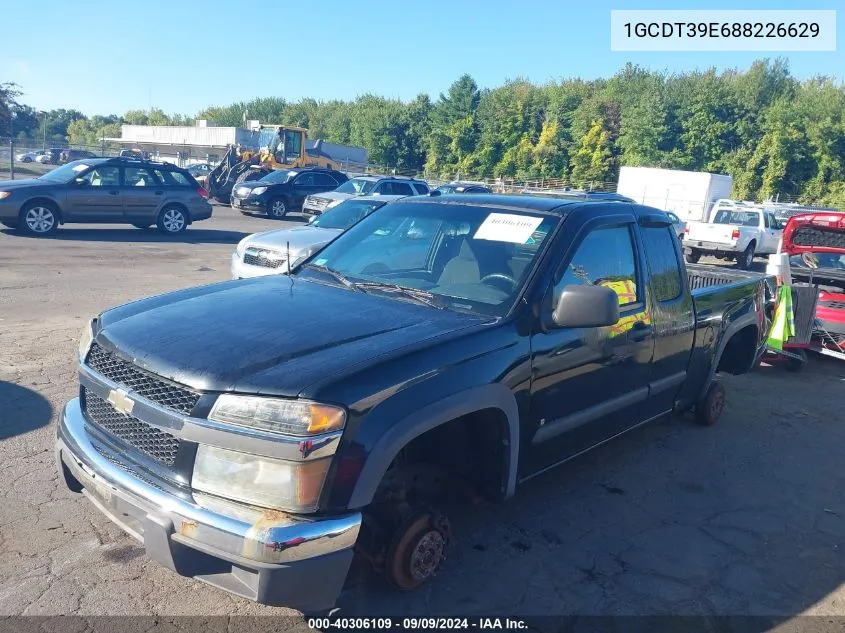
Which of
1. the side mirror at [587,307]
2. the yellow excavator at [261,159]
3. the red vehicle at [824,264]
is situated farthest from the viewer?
Result: the yellow excavator at [261,159]

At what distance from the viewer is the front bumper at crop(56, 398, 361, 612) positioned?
241 cm

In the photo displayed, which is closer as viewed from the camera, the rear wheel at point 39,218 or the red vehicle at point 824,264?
→ the red vehicle at point 824,264

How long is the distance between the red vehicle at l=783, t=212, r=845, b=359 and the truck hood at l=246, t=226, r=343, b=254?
5.72 meters

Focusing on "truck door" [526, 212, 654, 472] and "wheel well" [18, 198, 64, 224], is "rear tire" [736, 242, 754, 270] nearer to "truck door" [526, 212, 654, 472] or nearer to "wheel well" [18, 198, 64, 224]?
"truck door" [526, 212, 654, 472]

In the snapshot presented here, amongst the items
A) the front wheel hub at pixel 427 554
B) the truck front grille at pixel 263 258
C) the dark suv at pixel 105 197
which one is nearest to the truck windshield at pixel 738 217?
the dark suv at pixel 105 197

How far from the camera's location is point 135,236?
52.3ft

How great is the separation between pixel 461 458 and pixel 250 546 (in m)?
1.25

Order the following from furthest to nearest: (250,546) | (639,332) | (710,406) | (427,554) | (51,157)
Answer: (51,157) → (710,406) → (639,332) → (427,554) → (250,546)

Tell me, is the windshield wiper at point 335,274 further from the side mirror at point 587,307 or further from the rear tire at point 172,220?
the rear tire at point 172,220

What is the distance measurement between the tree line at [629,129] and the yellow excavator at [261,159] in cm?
2638

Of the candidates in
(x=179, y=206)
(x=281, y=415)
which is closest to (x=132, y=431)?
(x=281, y=415)

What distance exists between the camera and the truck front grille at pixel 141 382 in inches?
103

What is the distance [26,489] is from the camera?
12.7 feet

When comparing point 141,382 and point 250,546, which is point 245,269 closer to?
point 141,382
